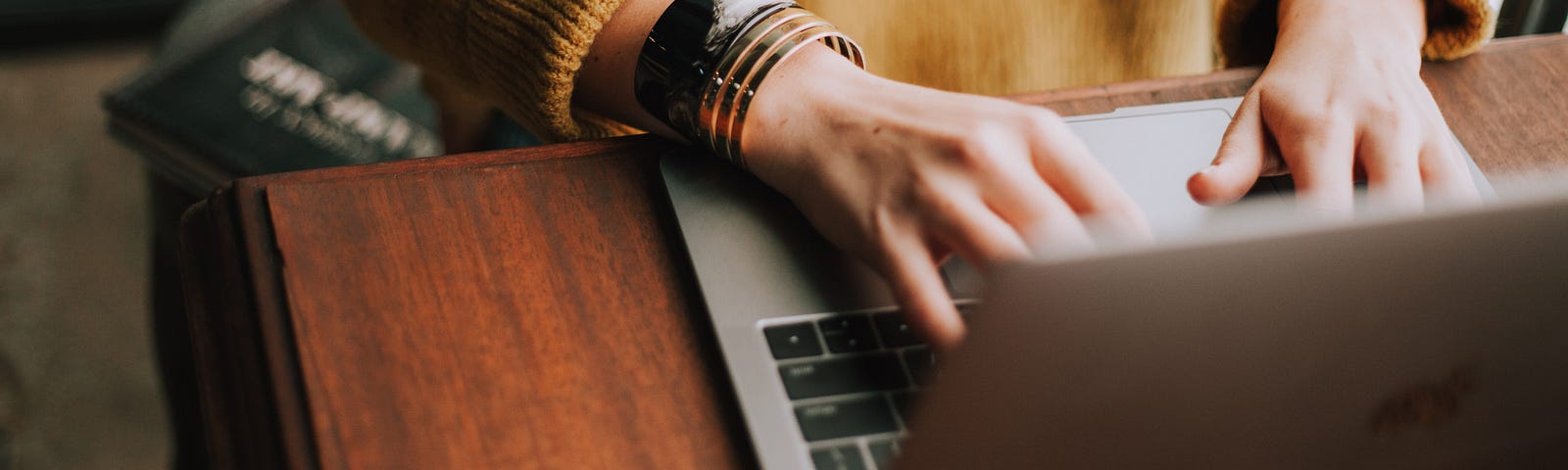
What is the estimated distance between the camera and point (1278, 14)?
2.01 feet

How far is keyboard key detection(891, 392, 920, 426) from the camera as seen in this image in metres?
0.37

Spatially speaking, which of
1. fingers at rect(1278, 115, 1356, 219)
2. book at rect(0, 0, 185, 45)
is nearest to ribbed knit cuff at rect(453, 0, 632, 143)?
fingers at rect(1278, 115, 1356, 219)

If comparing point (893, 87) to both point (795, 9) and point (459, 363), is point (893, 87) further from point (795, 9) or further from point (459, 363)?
point (459, 363)

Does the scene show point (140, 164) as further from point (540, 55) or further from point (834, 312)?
point (834, 312)

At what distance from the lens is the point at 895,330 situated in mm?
406

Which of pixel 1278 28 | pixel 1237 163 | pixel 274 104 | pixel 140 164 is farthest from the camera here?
pixel 140 164

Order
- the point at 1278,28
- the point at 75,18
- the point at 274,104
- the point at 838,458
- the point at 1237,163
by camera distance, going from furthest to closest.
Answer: the point at 75,18 < the point at 274,104 < the point at 1278,28 < the point at 1237,163 < the point at 838,458

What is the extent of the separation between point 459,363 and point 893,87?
8.7 inches

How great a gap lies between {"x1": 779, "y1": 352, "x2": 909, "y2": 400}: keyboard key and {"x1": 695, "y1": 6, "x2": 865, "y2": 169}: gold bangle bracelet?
12 centimetres

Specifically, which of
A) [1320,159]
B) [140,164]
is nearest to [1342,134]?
[1320,159]

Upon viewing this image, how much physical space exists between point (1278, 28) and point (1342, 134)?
16 centimetres

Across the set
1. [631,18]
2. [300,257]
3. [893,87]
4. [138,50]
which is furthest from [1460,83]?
[138,50]

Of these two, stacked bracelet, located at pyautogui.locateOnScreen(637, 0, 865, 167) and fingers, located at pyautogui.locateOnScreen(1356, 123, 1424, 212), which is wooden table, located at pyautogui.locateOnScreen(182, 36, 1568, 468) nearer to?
stacked bracelet, located at pyautogui.locateOnScreen(637, 0, 865, 167)

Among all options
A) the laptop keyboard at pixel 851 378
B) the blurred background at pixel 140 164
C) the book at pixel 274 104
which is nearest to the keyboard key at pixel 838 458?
the laptop keyboard at pixel 851 378
